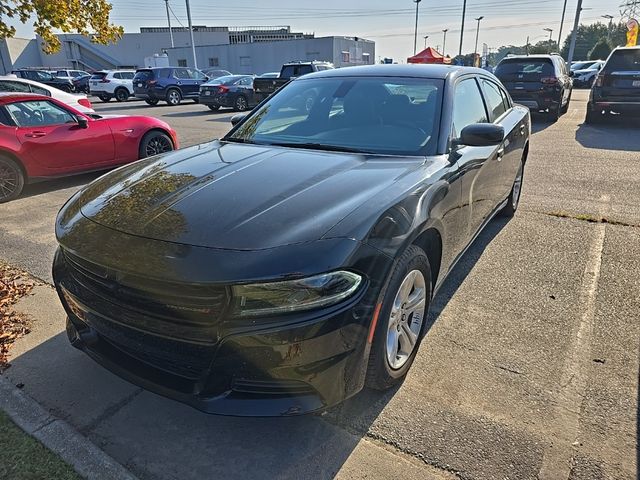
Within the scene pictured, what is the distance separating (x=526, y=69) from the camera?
1245 cm

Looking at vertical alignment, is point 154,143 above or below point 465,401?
above

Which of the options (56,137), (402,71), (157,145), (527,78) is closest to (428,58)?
(527,78)

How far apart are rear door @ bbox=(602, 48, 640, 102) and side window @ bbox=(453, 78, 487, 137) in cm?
903

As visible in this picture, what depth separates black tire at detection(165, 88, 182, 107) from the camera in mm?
22347

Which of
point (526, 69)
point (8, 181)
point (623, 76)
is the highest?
point (526, 69)

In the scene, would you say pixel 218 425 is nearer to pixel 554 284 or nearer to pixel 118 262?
pixel 118 262

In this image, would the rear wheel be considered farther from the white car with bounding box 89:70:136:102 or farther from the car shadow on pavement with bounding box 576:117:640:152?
the car shadow on pavement with bounding box 576:117:640:152

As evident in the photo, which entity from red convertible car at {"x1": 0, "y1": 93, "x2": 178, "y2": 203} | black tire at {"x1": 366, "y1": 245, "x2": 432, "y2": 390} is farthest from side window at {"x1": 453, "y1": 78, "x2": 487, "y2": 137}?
red convertible car at {"x1": 0, "y1": 93, "x2": 178, "y2": 203}

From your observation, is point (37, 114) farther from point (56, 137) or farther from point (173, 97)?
point (173, 97)

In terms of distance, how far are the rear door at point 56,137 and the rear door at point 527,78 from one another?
32.7 feet

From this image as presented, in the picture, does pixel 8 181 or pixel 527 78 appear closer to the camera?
pixel 8 181

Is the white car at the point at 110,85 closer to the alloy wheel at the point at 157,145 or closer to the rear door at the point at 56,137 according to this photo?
the alloy wheel at the point at 157,145

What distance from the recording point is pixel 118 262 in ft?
6.54

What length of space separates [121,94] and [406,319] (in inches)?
1078
